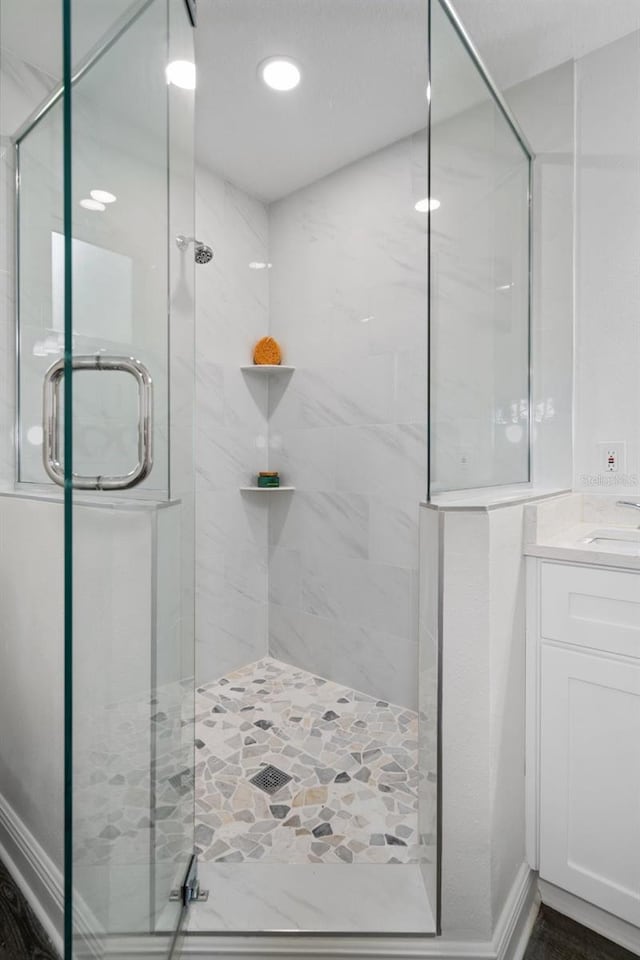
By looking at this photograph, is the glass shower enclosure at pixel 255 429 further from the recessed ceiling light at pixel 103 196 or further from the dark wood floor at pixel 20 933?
the dark wood floor at pixel 20 933

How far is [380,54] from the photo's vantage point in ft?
5.85

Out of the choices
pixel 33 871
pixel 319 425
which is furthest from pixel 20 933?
pixel 319 425

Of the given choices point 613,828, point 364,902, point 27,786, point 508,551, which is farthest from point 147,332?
point 613,828

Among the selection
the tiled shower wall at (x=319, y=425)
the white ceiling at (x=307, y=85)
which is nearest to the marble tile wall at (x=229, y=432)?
the tiled shower wall at (x=319, y=425)

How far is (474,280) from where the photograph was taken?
1.52 m

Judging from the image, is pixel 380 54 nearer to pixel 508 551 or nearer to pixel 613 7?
pixel 613 7

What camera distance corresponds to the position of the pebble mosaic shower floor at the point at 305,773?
4.66ft

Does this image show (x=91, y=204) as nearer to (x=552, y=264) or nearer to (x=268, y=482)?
(x=552, y=264)

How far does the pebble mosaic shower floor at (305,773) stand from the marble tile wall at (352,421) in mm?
240

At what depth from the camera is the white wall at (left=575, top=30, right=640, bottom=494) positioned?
69.2 inches

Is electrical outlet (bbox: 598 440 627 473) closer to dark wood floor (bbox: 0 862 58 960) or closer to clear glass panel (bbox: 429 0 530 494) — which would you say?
clear glass panel (bbox: 429 0 530 494)

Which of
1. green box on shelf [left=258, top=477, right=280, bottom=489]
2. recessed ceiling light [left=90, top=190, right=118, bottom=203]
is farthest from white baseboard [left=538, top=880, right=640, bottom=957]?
green box on shelf [left=258, top=477, right=280, bottom=489]

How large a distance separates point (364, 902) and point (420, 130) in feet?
8.82

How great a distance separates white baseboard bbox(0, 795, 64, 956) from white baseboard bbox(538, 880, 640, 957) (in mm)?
1159
